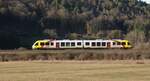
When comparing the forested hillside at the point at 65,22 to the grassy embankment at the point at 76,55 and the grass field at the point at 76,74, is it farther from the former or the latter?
the grass field at the point at 76,74

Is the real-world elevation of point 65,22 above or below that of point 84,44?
below

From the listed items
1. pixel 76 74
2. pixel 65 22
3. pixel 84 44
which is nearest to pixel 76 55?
pixel 84 44

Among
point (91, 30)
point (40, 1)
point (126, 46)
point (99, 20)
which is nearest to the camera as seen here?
point (126, 46)

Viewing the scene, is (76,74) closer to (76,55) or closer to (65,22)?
(76,55)

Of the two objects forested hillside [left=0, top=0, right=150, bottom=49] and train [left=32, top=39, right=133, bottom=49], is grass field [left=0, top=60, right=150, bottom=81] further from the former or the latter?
forested hillside [left=0, top=0, right=150, bottom=49]

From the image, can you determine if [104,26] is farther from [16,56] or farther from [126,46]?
[16,56]

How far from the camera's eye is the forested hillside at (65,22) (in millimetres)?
141000

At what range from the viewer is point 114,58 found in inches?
2464

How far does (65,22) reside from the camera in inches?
6452

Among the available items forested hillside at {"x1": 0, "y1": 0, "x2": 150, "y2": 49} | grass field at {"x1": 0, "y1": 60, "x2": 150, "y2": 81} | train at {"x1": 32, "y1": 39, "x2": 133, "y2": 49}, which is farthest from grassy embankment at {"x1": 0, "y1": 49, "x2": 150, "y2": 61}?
forested hillside at {"x1": 0, "y1": 0, "x2": 150, "y2": 49}

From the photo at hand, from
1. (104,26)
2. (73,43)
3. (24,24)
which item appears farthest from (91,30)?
(73,43)

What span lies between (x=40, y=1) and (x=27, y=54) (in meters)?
131

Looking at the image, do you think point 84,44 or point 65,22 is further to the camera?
point 65,22

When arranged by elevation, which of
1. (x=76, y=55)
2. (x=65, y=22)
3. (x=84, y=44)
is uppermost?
(x=76, y=55)
